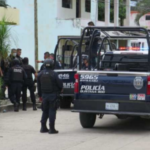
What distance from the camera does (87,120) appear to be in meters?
11.8

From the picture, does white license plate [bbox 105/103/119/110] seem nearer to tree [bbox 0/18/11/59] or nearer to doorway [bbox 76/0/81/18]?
tree [bbox 0/18/11/59]

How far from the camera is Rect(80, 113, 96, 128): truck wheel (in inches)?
461

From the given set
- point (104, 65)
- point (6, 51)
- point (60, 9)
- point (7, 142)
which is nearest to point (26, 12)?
point (60, 9)

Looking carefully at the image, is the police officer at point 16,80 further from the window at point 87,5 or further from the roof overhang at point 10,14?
the window at point 87,5

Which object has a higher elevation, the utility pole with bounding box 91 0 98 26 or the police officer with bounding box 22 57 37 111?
the utility pole with bounding box 91 0 98 26

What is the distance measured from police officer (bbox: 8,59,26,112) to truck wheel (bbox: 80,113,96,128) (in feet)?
13.7

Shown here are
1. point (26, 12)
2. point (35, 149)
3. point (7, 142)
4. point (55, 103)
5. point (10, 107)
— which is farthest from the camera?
point (26, 12)

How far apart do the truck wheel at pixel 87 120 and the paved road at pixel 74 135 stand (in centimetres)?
15

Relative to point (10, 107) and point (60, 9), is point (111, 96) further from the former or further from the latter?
point (60, 9)

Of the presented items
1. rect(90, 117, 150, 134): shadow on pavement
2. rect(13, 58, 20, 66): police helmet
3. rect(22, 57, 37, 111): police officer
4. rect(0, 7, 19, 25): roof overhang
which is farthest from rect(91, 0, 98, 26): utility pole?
rect(90, 117, 150, 134): shadow on pavement

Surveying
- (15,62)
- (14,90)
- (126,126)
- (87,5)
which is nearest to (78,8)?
(87,5)

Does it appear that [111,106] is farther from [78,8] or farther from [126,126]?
[78,8]

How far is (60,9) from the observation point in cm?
3150

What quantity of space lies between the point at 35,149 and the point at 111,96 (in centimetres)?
268
